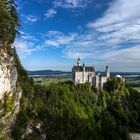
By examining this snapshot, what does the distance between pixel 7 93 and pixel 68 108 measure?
181 ft

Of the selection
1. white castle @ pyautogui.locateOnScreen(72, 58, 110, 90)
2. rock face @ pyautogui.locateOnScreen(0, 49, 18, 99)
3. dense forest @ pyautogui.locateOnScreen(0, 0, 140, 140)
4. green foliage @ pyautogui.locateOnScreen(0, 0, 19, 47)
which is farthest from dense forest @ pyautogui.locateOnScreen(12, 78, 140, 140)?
green foliage @ pyautogui.locateOnScreen(0, 0, 19, 47)

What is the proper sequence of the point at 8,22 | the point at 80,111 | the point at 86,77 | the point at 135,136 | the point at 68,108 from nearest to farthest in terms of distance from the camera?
the point at 8,22
the point at 68,108
the point at 80,111
the point at 135,136
the point at 86,77

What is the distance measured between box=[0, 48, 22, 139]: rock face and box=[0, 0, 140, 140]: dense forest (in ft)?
2.83

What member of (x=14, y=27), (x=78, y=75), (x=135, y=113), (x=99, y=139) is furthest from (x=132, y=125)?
(x=14, y=27)

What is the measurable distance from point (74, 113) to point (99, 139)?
13188mm

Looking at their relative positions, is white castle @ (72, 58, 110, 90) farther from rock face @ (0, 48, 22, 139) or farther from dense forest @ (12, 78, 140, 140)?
rock face @ (0, 48, 22, 139)

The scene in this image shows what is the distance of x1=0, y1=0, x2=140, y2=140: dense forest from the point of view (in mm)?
61625

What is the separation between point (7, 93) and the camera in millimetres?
56375

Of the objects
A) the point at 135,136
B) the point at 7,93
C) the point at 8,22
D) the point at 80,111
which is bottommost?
the point at 135,136

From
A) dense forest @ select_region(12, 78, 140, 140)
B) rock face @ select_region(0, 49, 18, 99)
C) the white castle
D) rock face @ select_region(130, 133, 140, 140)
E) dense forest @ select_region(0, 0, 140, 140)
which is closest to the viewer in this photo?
rock face @ select_region(0, 49, 18, 99)

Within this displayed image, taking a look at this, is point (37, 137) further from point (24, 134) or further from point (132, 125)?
point (132, 125)

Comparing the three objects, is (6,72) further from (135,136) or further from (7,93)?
(135,136)

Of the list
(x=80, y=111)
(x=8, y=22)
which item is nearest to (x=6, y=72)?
(x=8, y=22)

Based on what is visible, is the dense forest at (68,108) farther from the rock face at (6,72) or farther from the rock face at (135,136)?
the rock face at (135,136)
